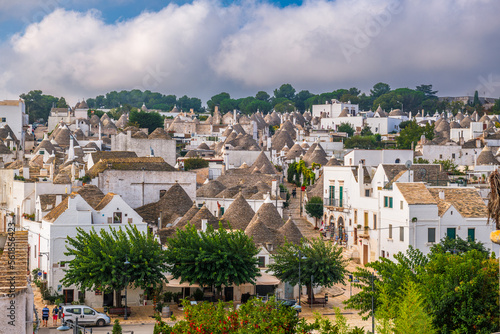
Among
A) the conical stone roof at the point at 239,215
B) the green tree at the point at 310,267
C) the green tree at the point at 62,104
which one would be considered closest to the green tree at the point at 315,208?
the conical stone roof at the point at 239,215

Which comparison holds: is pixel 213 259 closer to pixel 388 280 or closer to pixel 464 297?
pixel 388 280

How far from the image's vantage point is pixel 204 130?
126375 mm

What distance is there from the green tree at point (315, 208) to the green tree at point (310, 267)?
71.8ft

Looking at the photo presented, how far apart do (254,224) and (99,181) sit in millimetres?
17310

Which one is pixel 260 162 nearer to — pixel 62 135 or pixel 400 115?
pixel 62 135

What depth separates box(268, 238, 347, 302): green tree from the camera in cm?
4191

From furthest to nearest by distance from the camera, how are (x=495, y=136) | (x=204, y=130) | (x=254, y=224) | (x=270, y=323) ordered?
(x=204, y=130), (x=495, y=136), (x=254, y=224), (x=270, y=323)

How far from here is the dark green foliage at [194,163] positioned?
83375 mm

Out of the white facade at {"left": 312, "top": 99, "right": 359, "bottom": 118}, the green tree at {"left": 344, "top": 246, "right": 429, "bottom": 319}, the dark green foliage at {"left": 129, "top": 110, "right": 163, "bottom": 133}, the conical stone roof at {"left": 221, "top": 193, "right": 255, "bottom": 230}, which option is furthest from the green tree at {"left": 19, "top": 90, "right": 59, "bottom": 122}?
the green tree at {"left": 344, "top": 246, "right": 429, "bottom": 319}

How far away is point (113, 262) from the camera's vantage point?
39.2m

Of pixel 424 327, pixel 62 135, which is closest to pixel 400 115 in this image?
pixel 62 135

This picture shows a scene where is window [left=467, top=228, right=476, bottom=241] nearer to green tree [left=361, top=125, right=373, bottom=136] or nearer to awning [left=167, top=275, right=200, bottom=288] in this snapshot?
awning [left=167, top=275, right=200, bottom=288]

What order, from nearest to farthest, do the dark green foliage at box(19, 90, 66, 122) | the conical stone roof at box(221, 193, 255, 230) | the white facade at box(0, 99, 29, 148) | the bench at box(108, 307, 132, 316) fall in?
the bench at box(108, 307, 132, 316) → the conical stone roof at box(221, 193, 255, 230) → the white facade at box(0, 99, 29, 148) → the dark green foliage at box(19, 90, 66, 122)

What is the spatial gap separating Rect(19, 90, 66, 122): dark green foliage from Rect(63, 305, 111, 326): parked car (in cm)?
11622
